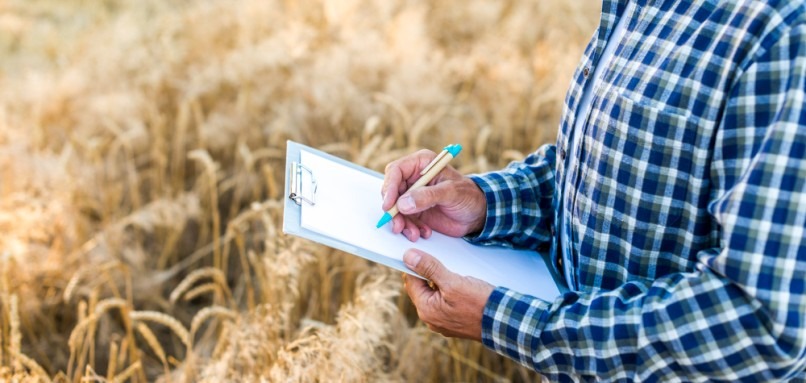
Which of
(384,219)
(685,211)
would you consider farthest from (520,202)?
(685,211)

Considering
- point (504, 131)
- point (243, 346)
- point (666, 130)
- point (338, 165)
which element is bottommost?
point (243, 346)

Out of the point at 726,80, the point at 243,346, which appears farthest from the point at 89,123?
the point at 726,80

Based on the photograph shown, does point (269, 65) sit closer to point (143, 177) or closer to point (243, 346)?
point (143, 177)

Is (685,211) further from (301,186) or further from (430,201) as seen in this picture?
(301,186)

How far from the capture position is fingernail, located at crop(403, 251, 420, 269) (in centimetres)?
130

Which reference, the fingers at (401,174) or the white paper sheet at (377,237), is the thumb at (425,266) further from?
the fingers at (401,174)

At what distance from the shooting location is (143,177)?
355 centimetres

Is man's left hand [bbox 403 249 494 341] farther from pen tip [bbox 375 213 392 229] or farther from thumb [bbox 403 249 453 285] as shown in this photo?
pen tip [bbox 375 213 392 229]

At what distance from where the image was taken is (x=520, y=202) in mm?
1616

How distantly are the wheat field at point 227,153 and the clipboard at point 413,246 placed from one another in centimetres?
35

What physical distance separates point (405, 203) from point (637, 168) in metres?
0.41

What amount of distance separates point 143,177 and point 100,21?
6.68ft

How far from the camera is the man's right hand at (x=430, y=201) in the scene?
4.71 ft

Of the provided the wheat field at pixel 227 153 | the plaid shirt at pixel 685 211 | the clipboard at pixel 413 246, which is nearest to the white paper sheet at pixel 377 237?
the clipboard at pixel 413 246
